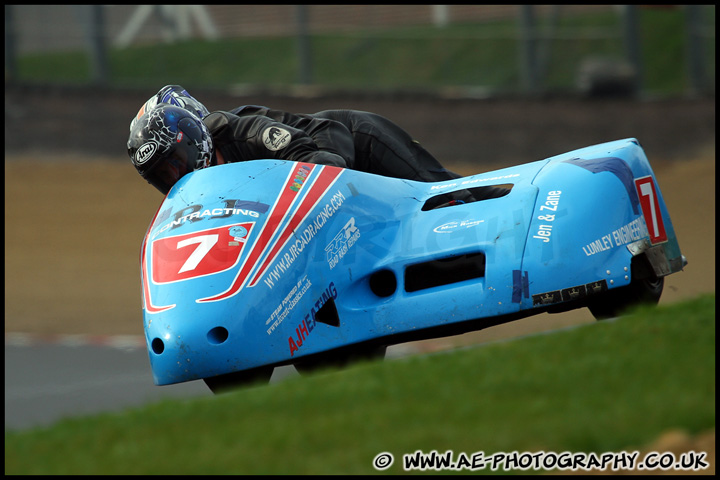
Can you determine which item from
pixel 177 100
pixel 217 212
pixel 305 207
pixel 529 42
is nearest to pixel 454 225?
pixel 305 207

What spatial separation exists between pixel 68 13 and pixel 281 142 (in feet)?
46.7

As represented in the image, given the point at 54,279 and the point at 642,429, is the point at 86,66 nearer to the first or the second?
the point at 54,279

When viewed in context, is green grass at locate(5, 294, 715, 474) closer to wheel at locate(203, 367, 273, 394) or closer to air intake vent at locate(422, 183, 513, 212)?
wheel at locate(203, 367, 273, 394)

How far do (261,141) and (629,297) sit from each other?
209cm

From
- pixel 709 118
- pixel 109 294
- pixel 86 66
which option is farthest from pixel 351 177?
pixel 86 66

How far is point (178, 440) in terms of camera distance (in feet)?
12.3

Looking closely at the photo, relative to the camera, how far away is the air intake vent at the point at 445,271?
5.18 metres

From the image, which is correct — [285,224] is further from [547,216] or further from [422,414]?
[422,414]

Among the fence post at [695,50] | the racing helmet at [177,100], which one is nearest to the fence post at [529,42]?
the fence post at [695,50]

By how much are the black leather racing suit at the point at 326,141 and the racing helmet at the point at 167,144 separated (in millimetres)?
286

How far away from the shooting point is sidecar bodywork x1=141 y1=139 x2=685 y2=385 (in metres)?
4.83

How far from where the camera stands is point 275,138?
5.84 metres

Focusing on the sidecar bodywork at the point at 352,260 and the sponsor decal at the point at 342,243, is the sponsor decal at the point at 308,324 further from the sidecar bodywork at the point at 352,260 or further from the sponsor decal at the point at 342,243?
the sponsor decal at the point at 342,243

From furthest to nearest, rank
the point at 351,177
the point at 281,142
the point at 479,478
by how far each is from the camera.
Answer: the point at 281,142, the point at 351,177, the point at 479,478
